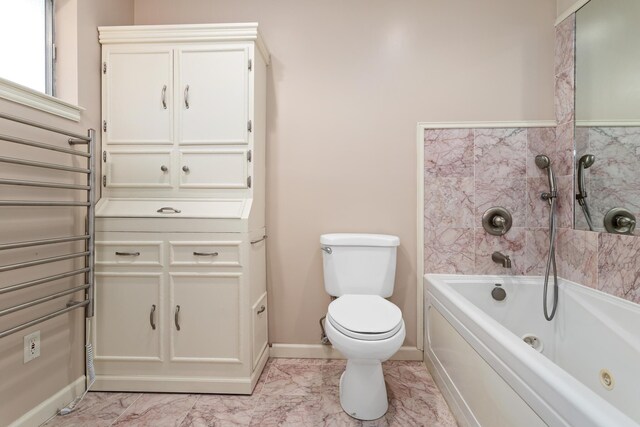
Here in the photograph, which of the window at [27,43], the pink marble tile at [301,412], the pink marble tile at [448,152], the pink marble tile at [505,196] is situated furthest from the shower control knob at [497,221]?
the window at [27,43]

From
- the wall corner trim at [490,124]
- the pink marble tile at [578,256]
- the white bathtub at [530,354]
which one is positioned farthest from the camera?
the wall corner trim at [490,124]

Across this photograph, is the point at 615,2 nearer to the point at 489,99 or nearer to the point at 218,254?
the point at 489,99

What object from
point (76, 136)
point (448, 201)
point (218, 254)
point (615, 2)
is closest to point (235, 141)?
point (218, 254)

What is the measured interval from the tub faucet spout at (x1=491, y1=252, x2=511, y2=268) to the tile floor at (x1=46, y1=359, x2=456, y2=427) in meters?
0.80

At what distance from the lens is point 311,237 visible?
1999mm

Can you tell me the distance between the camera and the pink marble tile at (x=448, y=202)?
6.33 feet

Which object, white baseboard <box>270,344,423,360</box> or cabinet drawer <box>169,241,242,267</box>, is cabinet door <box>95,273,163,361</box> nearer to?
cabinet drawer <box>169,241,242,267</box>

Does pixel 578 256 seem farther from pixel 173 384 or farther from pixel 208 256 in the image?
pixel 173 384

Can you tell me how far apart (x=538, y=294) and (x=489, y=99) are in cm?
123

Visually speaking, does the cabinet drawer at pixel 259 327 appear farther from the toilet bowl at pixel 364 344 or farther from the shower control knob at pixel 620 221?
the shower control knob at pixel 620 221

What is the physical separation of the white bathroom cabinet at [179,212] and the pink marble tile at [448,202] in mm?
1094

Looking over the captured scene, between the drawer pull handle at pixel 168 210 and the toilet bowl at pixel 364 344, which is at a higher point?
the drawer pull handle at pixel 168 210

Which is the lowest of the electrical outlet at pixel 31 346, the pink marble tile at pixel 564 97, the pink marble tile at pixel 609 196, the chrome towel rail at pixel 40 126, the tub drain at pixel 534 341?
the tub drain at pixel 534 341

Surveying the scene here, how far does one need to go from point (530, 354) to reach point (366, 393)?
779mm
